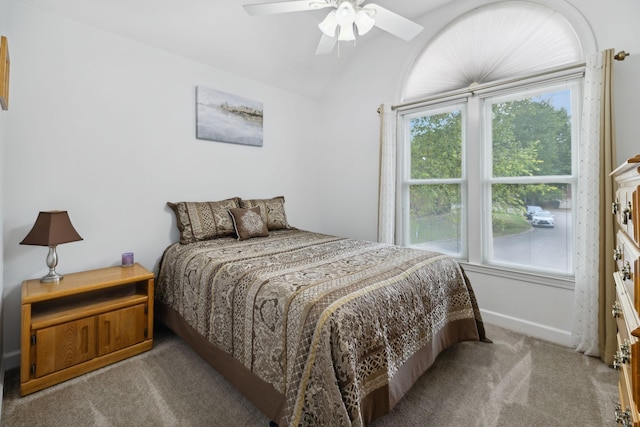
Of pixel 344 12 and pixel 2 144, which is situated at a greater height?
pixel 344 12

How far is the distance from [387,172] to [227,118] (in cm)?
189

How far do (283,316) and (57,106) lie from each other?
7.79 ft

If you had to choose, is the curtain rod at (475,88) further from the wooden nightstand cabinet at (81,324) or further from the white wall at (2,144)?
the white wall at (2,144)

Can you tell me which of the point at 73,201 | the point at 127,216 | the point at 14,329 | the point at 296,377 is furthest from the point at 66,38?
the point at 296,377

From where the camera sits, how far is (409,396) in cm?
172

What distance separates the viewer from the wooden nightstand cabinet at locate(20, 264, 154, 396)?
174 centimetres

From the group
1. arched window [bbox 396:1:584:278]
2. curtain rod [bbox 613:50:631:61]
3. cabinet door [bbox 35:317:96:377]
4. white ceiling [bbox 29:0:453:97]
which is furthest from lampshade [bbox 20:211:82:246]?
curtain rod [bbox 613:50:631:61]

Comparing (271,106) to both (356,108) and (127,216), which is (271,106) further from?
(127,216)

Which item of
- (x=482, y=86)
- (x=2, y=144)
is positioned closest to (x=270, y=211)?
(x=2, y=144)

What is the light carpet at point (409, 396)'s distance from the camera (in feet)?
5.07

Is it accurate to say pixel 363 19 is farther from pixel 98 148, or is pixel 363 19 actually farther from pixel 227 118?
pixel 98 148

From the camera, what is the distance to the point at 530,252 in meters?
2.61

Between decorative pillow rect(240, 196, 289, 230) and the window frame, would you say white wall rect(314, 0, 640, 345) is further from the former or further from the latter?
decorative pillow rect(240, 196, 289, 230)

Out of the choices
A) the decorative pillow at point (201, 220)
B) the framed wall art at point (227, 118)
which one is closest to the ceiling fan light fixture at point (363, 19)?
the framed wall art at point (227, 118)
